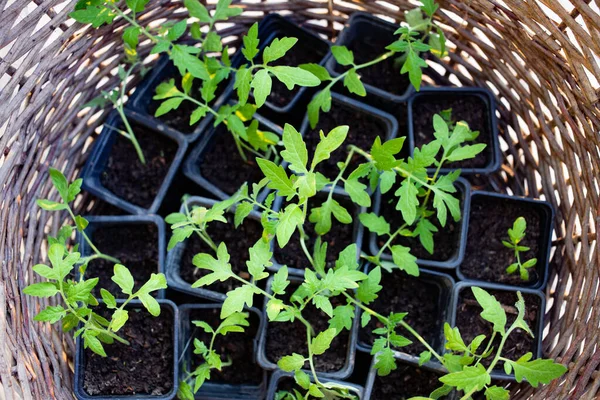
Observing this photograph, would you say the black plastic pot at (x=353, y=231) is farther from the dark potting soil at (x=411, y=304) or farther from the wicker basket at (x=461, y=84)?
the wicker basket at (x=461, y=84)

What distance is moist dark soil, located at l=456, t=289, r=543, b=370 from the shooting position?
1.73m

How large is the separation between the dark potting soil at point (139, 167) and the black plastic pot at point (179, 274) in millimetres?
158

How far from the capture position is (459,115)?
6.32 ft

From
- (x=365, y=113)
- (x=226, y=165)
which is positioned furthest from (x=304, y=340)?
(x=365, y=113)

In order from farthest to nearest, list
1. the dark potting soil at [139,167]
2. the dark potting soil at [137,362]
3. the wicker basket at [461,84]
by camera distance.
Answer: the dark potting soil at [139,167] → the dark potting soil at [137,362] → the wicker basket at [461,84]

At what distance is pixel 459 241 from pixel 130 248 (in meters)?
0.98

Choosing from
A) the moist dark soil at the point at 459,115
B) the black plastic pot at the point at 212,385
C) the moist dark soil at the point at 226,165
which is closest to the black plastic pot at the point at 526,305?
the moist dark soil at the point at 459,115

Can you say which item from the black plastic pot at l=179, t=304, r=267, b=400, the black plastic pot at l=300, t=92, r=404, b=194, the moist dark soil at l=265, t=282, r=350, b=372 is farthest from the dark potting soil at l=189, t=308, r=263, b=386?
the black plastic pot at l=300, t=92, r=404, b=194

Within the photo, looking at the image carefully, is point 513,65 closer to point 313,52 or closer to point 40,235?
point 313,52

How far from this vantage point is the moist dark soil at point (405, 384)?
1746 mm

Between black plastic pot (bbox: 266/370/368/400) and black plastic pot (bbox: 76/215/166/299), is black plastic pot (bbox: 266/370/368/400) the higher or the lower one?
the lower one

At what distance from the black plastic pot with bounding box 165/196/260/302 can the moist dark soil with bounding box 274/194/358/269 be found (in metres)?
0.13

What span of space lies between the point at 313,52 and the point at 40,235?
101 cm

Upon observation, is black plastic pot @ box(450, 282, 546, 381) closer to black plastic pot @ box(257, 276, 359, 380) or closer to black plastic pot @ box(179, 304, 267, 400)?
black plastic pot @ box(257, 276, 359, 380)
